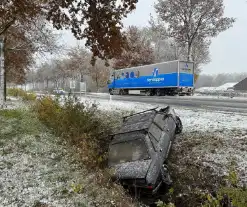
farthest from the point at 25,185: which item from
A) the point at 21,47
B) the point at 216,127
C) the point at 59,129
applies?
the point at 21,47

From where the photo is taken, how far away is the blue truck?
2683cm

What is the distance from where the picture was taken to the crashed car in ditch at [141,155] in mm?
6926

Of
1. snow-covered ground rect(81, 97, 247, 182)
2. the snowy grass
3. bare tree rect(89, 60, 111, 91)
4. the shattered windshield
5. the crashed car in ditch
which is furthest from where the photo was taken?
bare tree rect(89, 60, 111, 91)

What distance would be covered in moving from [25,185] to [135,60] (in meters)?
39.7

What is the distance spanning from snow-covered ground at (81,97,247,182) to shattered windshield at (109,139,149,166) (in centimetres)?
260

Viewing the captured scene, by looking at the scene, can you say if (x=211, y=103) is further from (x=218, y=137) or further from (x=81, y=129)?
(x=81, y=129)

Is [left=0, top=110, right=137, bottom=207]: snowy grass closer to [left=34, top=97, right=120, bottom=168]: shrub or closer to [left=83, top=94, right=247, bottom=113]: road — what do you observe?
[left=34, top=97, right=120, bottom=168]: shrub

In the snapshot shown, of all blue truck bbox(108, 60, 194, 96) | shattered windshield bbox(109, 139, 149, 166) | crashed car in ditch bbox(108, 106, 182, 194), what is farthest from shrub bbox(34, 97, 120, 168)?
blue truck bbox(108, 60, 194, 96)

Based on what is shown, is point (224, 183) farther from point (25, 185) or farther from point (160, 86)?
point (160, 86)

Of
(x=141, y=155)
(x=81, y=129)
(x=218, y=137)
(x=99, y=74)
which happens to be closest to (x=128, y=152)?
(x=141, y=155)

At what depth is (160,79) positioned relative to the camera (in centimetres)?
2858

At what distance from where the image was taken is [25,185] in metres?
7.45

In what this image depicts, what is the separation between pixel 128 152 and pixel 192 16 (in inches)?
1083

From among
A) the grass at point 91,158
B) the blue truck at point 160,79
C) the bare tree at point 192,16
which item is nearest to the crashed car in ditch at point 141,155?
the grass at point 91,158
